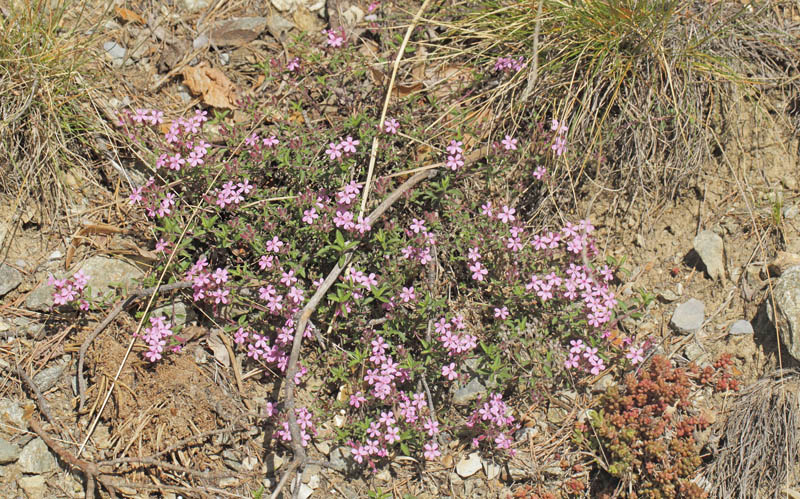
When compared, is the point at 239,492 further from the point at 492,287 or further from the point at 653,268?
the point at 653,268

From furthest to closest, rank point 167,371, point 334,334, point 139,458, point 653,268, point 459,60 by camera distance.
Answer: point 459,60 < point 653,268 < point 334,334 < point 167,371 < point 139,458

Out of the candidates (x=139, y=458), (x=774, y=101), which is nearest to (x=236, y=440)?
(x=139, y=458)

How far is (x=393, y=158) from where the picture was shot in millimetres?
4602

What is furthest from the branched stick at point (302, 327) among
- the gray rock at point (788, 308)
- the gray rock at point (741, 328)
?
the gray rock at point (788, 308)

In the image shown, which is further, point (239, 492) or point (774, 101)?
point (774, 101)

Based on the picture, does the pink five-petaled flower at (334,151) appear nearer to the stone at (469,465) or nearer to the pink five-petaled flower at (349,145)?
the pink five-petaled flower at (349,145)

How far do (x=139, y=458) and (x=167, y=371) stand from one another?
0.58 m

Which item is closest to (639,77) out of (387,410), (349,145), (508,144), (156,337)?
(508,144)

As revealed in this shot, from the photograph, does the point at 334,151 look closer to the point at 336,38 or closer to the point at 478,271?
the point at 336,38

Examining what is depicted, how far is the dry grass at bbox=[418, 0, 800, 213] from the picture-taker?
4.61 m

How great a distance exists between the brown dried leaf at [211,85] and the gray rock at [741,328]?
13.5ft

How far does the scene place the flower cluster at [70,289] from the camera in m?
3.95

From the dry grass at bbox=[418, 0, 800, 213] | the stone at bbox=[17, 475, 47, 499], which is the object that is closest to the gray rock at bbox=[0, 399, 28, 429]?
the stone at bbox=[17, 475, 47, 499]

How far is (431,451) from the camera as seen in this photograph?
3.98m
